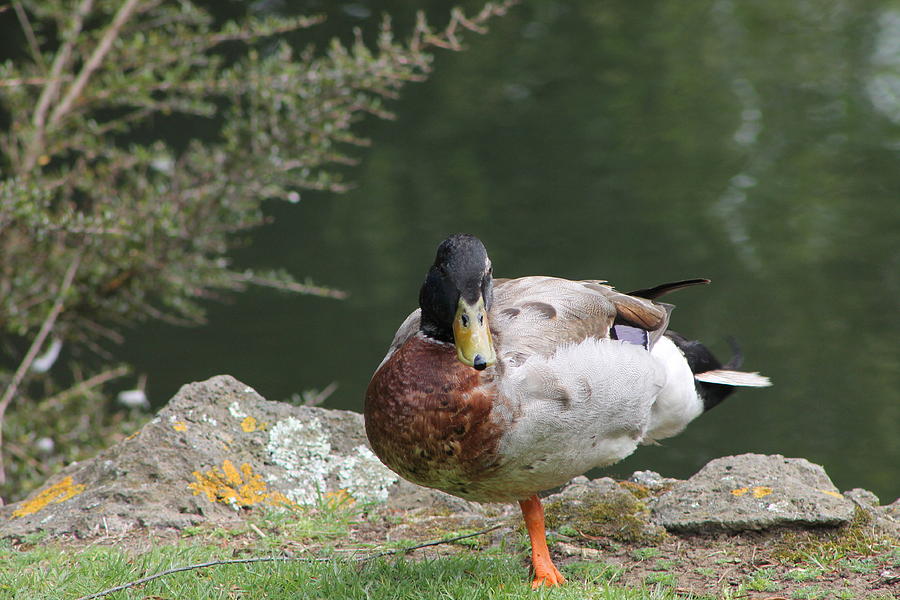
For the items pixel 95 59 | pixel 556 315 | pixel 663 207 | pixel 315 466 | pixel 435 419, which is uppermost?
pixel 95 59

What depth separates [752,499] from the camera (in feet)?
11.7

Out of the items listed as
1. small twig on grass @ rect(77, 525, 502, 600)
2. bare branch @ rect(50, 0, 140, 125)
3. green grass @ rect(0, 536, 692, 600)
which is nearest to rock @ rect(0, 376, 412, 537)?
green grass @ rect(0, 536, 692, 600)

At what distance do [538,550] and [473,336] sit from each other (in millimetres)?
798

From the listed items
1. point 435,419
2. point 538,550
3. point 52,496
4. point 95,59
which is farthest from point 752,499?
point 95,59

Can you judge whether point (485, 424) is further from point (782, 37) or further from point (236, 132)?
point (782, 37)

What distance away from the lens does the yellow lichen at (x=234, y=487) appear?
3.89m

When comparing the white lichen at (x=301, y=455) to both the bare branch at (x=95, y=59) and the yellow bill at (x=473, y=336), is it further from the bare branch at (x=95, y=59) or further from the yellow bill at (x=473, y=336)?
the bare branch at (x=95, y=59)

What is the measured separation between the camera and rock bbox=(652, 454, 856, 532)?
3.45 metres

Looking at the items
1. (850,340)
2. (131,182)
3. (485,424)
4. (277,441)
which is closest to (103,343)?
(131,182)

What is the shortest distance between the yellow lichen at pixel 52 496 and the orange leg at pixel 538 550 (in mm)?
1722

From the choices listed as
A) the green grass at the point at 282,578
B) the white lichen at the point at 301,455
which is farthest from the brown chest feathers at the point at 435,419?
the white lichen at the point at 301,455

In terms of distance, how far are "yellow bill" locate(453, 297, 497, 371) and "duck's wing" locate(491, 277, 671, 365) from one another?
135 millimetres

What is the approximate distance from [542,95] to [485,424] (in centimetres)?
1059

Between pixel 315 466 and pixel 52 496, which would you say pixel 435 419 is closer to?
pixel 315 466
